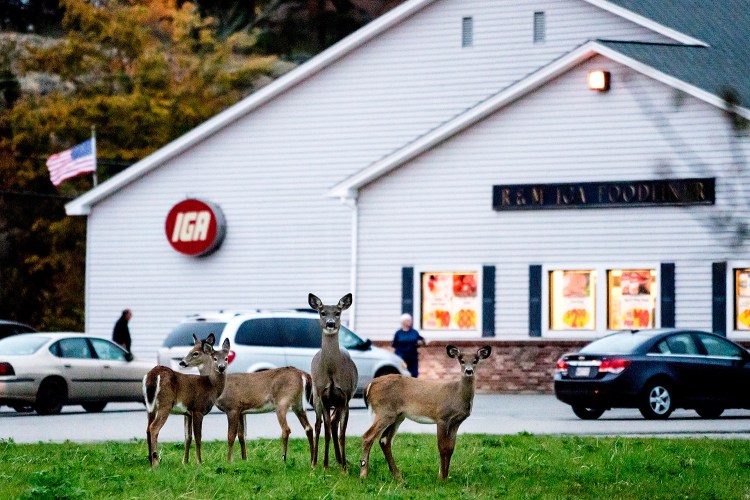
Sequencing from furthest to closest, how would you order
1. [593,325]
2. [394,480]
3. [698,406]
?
1. [593,325]
2. [698,406]
3. [394,480]

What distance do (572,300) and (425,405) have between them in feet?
70.0

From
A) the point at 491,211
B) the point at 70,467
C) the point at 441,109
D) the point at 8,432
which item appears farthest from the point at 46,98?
the point at 70,467

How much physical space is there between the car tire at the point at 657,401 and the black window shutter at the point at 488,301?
9485 millimetres

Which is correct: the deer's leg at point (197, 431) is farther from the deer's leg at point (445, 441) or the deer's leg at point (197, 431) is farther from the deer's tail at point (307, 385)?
the deer's leg at point (445, 441)

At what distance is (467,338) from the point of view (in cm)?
3622

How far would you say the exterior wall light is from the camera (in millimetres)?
34906

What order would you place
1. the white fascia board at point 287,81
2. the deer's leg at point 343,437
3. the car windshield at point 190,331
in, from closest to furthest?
the deer's leg at point 343,437 → the car windshield at point 190,331 → the white fascia board at point 287,81

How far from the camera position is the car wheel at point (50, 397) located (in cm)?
2873

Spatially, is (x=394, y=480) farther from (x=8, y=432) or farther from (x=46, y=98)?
(x=46, y=98)

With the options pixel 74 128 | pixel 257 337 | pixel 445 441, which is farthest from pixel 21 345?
pixel 74 128

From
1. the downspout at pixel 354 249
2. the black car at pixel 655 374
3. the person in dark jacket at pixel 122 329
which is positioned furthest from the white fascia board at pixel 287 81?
the black car at pixel 655 374

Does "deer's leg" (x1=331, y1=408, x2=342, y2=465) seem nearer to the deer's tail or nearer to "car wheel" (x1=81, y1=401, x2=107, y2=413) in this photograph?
the deer's tail

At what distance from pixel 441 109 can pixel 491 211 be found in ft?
14.6

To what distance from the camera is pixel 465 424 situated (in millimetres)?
24875
